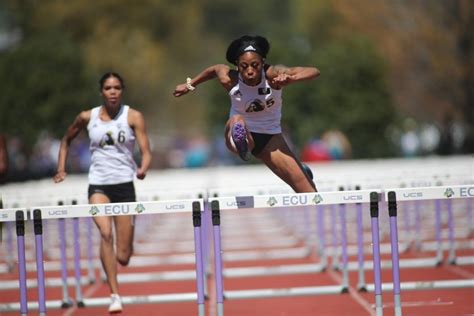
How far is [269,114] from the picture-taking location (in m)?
11.6

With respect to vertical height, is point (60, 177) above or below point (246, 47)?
below

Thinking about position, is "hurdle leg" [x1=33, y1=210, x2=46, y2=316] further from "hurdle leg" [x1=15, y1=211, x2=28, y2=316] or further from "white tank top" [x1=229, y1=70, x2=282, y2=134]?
"white tank top" [x1=229, y1=70, x2=282, y2=134]

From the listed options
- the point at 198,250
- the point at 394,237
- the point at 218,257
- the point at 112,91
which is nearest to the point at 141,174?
the point at 112,91

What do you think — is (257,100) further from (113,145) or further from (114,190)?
(114,190)

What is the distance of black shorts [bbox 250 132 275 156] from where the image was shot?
38.4ft

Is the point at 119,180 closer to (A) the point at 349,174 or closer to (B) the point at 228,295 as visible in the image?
(B) the point at 228,295

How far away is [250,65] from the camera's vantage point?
11.0 metres

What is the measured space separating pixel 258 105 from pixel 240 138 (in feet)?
1.78

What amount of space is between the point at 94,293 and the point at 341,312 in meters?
4.26

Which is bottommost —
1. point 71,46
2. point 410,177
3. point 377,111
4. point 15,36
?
point 410,177

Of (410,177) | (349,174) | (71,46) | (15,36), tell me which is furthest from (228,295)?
(15,36)

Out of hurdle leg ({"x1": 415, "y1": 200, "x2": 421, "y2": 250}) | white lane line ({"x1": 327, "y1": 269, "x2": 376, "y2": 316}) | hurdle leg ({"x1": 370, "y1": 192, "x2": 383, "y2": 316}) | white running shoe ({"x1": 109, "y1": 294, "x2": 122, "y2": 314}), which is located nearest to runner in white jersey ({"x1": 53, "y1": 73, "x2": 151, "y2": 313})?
white running shoe ({"x1": 109, "y1": 294, "x2": 122, "y2": 314})

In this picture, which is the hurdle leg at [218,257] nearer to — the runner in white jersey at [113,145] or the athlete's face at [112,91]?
the runner in white jersey at [113,145]

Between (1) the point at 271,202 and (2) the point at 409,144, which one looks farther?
(2) the point at 409,144
